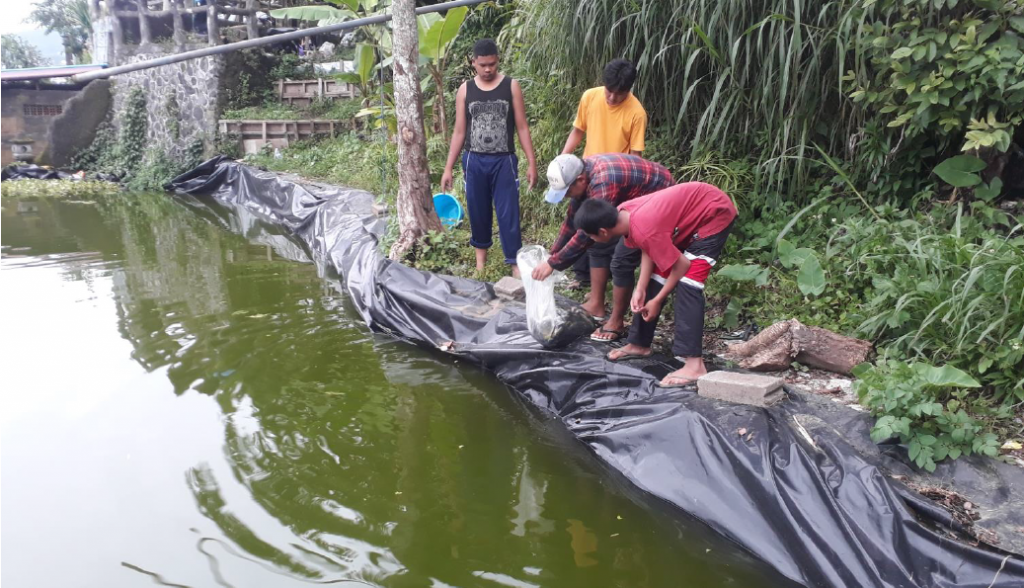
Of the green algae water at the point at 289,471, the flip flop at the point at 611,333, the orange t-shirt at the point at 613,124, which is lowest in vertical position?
the green algae water at the point at 289,471

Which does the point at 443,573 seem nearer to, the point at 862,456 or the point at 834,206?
the point at 862,456

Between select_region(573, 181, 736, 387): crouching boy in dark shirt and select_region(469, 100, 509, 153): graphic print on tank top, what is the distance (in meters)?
1.55

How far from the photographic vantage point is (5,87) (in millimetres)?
14906

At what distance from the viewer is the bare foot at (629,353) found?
10.7 ft

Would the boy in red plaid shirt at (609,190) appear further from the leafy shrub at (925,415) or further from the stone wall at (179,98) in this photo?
the stone wall at (179,98)

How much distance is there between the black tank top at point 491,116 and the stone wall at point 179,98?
10.3 m

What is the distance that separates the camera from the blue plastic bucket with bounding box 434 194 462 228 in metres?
6.07

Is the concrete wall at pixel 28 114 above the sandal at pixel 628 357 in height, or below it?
above

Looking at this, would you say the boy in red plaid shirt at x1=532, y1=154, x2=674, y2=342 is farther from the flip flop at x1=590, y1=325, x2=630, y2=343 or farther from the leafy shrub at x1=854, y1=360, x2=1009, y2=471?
the leafy shrub at x1=854, y1=360, x2=1009, y2=471

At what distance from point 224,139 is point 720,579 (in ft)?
42.2

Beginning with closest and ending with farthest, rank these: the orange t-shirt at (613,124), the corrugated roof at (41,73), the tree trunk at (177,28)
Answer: the orange t-shirt at (613,124)
the tree trunk at (177,28)
the corrugated roof at (41,73)

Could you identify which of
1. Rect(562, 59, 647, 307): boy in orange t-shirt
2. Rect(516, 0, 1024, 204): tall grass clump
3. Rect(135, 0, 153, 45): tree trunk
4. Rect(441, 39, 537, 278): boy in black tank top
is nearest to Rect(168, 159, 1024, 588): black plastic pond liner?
Rect(562, 59, 647, 307): boy in orange t-shirt

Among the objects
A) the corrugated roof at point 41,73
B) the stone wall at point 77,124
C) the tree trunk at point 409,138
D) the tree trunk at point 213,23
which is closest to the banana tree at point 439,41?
the tree trunk at point 409,138

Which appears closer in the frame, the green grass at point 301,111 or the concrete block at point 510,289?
the concrete block at point 510,289
